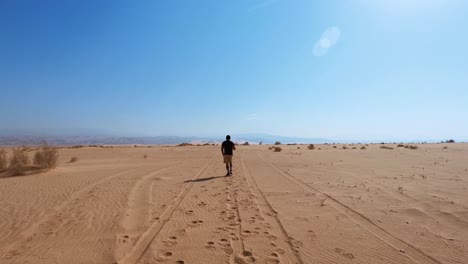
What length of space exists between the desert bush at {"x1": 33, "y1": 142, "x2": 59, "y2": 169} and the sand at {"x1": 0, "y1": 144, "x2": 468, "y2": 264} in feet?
8.64

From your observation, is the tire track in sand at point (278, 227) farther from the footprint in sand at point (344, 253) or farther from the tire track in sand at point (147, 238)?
the tire track in sand at point (147, 238)

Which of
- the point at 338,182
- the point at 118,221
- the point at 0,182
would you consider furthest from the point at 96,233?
the point at 338,182

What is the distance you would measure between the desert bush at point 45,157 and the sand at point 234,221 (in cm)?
263

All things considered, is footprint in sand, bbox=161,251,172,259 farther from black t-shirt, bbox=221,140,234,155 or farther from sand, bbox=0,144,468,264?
black t-shirt, bbox=221,140,234,155

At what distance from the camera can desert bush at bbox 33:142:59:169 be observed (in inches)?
547

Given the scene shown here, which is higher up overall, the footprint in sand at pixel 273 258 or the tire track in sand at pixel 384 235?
the tire track in sand at pixel 384 235

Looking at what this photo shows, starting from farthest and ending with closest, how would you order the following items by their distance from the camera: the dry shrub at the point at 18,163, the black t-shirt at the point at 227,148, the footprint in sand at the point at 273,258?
the black t-shirt at the point at 227,148 < the dry shrub at the point at 18,163 < the footprint in sand at the point at 273,258

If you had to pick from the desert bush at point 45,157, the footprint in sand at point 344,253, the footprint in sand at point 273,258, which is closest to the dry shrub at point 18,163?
the desert bush at point 45,157

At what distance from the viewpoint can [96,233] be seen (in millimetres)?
5887

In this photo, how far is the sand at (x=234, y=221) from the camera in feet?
16.0

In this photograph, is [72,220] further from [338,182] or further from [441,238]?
[338,182]

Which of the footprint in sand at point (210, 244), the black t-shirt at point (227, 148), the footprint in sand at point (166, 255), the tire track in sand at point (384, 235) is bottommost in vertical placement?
the footprint in sand at point (166, 255)

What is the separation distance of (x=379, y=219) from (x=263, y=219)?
2507 millimetres

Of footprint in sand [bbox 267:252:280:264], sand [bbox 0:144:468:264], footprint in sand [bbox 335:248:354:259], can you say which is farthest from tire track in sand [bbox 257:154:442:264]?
footprint in sand [bbox 267:252:280:264]
